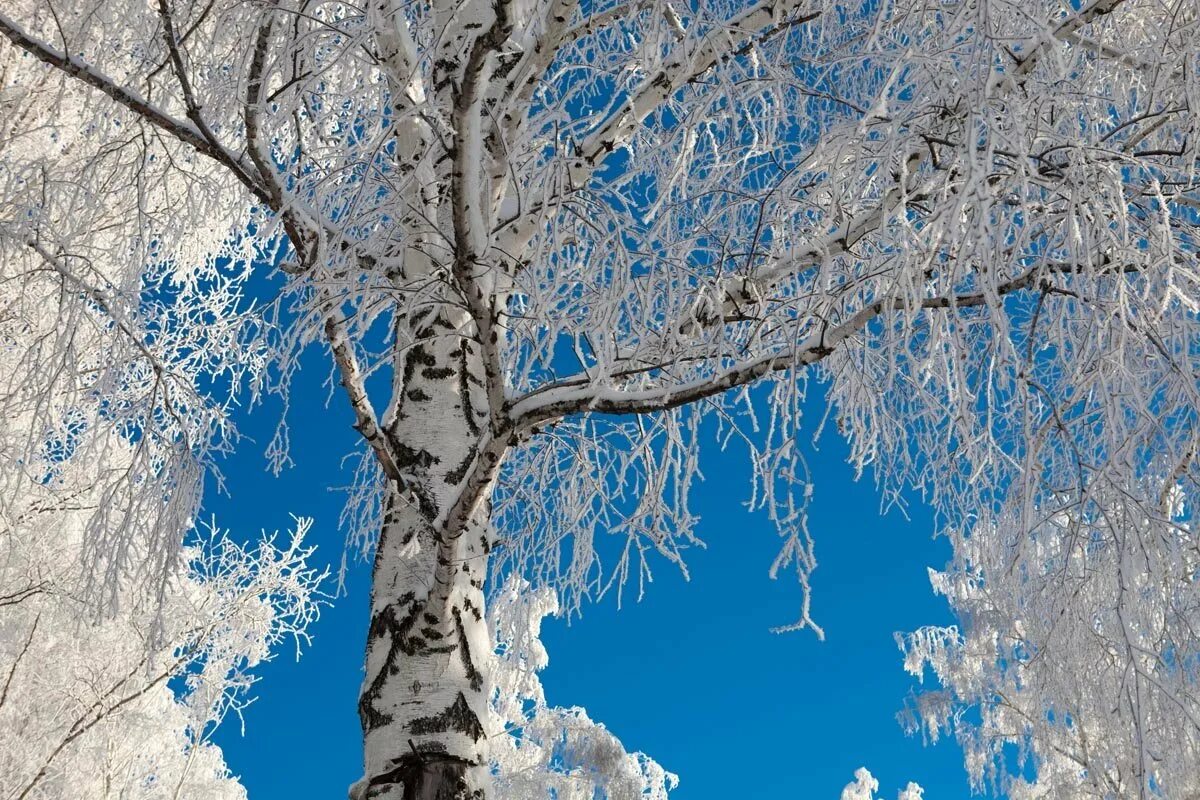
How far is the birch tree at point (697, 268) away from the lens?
1969mm

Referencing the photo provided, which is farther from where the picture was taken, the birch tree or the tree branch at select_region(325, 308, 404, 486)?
the tree branch at select_region(325, 308, 404, 486)

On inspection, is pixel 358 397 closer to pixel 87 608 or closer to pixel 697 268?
pixel 697 268

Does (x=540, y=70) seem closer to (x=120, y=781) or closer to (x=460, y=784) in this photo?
(x=460, y=784)

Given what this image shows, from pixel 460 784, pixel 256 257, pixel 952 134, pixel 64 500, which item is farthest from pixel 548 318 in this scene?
pixel 256 257

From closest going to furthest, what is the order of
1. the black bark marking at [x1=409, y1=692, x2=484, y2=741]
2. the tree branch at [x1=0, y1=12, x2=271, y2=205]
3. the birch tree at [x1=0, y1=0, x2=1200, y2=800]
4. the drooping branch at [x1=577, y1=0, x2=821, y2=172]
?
the birch tree at [x1=0, y1=0, x2=1200, y2=800] → the drooping branch at [x1=577, y1=0, x2=821, y2=172] → the black bark marking at [x1=409, y1=692, x2=484, y2=741] → the tree branch at [x1=0, y1=12, x2=271, y2=205]

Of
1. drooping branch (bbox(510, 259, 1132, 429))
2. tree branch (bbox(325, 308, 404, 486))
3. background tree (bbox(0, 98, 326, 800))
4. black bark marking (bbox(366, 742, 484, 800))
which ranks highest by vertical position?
background tree (bbox(0, 98, 326, 800))

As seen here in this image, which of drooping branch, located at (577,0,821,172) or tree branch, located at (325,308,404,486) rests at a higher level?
drooping branch, located at (577,0,821,172)

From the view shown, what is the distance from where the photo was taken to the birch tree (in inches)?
77.5

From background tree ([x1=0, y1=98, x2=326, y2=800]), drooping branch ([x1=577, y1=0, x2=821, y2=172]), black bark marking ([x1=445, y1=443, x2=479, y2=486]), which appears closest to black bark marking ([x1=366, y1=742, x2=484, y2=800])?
black bark marking ([x1=445, y1=443, x2=479, y2=486])

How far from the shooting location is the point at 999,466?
2.80 meters

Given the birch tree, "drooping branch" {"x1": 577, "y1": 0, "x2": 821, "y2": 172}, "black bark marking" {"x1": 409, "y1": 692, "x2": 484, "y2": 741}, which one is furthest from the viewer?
"black bark marking" {"x1": 409, "y1": 692, "x2": 484, "y2": 741}

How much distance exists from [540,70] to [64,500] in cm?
559

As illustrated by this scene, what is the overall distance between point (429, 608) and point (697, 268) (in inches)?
45.0

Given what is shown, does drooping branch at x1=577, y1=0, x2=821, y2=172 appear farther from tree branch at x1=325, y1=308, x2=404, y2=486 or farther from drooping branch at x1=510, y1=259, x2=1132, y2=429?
tree branch at x1=325, y1=308, x2=404, y2=486
